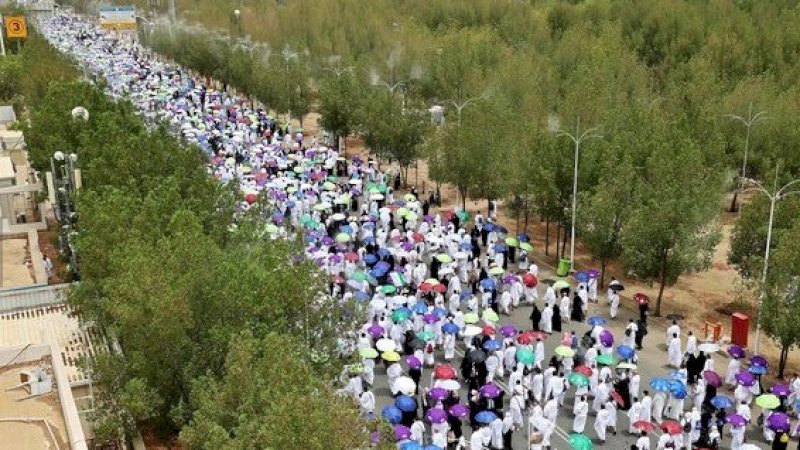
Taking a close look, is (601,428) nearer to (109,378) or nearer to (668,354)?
(668,354)

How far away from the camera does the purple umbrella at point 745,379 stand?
63.3 feet

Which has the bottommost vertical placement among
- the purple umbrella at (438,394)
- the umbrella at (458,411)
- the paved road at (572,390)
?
the paved road at (572,390)

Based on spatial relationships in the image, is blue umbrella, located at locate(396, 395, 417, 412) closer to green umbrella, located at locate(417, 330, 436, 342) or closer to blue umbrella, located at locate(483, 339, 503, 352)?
blue umbrella, located at locate(483, 339, 503, 352)

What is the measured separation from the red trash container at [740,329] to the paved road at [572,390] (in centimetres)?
75

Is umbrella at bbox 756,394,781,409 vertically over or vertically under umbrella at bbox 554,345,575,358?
under

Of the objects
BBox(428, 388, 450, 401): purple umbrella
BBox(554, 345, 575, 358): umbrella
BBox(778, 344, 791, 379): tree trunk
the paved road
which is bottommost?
the paved road

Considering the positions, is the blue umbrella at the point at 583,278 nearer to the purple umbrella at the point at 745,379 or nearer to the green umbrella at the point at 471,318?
the green umbrella at the point at 471,318

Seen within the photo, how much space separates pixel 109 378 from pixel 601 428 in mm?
10220

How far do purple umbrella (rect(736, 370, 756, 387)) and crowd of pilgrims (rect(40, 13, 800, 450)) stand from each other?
0.03 m

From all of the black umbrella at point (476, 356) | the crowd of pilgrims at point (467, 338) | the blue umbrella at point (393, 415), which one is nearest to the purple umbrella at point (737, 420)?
the crowd of pilgrims at point (467, 338)

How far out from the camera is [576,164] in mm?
29109

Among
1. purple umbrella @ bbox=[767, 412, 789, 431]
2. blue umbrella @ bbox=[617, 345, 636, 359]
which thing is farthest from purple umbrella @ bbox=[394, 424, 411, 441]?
purple umbrella @ bbox=[767, 412, 789, 431]

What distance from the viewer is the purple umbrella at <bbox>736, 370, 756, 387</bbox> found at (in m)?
19.3

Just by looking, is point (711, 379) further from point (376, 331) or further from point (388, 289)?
point (388, 289)
